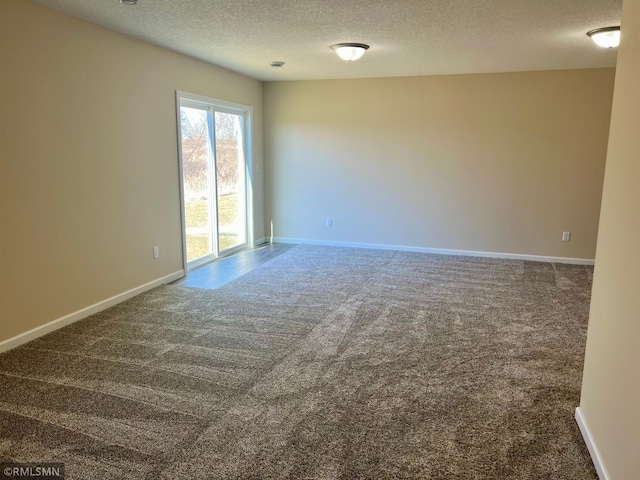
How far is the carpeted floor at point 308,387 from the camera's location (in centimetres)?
209

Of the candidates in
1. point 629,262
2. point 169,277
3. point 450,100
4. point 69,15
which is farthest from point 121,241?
point 450,100

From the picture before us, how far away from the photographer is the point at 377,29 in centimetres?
373

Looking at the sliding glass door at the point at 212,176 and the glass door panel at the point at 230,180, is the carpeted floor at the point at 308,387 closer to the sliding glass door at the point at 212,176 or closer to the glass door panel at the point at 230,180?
the sliding glass door at the point at 212,176

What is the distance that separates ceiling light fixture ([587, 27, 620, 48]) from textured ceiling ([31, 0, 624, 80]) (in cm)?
10

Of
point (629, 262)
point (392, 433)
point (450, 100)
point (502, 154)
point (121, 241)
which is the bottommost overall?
point (392, 433)

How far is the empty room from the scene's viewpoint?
6.99ft

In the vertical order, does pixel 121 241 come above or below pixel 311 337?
above

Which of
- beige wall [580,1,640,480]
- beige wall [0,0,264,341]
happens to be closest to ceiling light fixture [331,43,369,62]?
beige wall [0,0,264,341]

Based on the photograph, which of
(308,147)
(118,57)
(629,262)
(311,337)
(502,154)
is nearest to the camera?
(629,262)

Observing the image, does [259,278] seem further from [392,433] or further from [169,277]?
[392,433]

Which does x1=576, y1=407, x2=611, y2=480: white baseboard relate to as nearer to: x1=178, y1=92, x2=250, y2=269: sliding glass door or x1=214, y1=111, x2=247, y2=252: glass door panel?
x1=178, y1=92, x2=250, y2=269: sliding glass door

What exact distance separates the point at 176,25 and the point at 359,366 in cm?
307

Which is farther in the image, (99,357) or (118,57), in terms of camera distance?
A: (118,57)

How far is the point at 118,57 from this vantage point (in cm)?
404
